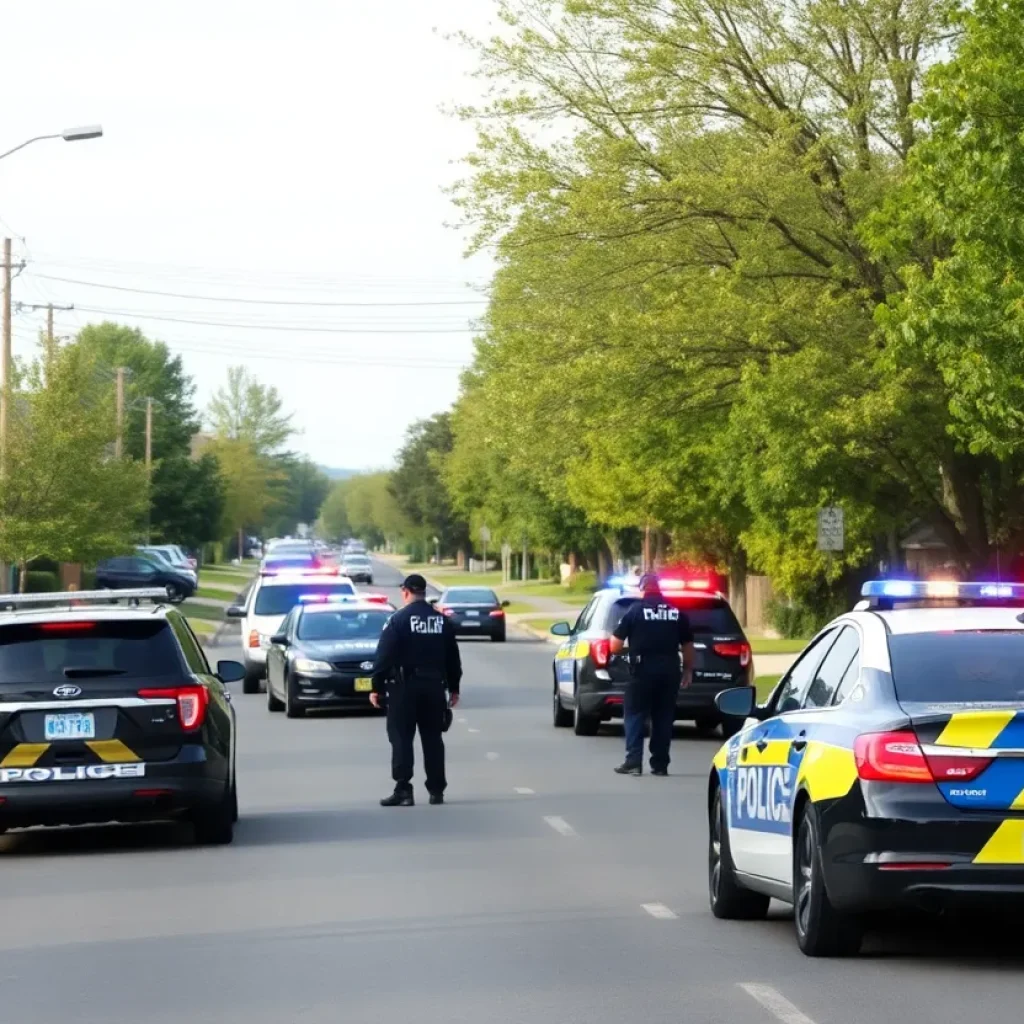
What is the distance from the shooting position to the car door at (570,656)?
25422 mm

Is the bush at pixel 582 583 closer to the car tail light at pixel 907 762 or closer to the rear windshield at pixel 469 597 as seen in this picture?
the rear windshield at pixel 469 597

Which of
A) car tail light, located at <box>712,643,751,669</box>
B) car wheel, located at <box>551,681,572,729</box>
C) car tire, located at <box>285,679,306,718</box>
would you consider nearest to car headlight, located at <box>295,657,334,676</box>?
car tire, located at <box>285,679,306,718</box>

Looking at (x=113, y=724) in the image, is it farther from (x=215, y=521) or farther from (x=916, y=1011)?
(x=215, y=521)

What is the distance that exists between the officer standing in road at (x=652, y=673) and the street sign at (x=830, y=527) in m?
16.8

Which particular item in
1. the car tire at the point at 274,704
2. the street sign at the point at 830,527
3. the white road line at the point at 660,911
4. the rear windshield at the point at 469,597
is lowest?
the car tire at the point at 274,704

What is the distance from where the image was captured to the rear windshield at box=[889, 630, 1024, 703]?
9430 millimetres

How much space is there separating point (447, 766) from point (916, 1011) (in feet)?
44.2

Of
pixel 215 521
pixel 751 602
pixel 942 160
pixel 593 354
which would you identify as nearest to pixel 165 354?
pixel 215 521

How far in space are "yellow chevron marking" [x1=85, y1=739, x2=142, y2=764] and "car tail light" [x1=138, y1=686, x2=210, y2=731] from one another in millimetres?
348

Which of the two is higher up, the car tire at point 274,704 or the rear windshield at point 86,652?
the rear windshield at point 86,652

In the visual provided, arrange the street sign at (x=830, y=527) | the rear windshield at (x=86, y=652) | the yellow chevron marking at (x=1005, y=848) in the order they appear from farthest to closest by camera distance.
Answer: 1. the street sign at (x=830, y=527)
2. the rear windshield at (x=86, y=652)
3. the yellow chevron marking at (x=1005, y=848)

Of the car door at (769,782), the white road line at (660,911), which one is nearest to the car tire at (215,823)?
the white road line at (660,911)

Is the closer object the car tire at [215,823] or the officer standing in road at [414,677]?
the car tire at [215,823]

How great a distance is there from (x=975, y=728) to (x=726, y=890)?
2.52 metres
